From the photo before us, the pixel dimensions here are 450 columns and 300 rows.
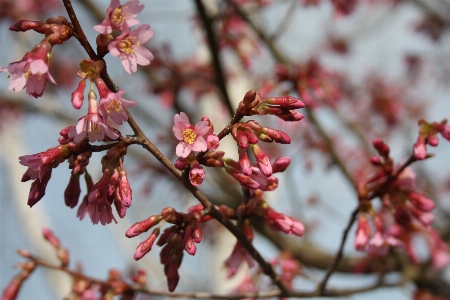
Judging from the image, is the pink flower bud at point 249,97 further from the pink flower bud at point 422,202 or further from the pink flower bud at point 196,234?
the pink flower bud at point 422,202

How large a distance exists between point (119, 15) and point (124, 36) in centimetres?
9

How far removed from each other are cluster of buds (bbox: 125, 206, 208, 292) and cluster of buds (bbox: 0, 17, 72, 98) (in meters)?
0.57

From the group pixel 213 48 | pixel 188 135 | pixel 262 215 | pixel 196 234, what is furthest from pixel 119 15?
pixel 213 48

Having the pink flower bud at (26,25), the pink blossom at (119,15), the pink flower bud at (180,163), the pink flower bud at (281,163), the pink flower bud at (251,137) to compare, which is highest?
the pink flower bud at (26,25)

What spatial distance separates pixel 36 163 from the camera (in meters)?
1.33

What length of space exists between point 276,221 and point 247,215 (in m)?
0.12

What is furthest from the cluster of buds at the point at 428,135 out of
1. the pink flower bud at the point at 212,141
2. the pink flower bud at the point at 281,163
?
the pink flower bud at the point at 212,141

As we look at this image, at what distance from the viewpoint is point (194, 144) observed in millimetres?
1375

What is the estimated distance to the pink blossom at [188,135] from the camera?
136 cm

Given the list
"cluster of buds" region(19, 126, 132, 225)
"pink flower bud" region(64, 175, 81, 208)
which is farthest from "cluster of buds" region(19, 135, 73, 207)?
"pink flower bud" region(64, 175, 81, 208)

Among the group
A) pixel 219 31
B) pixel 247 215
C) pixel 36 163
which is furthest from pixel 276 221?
pixel 219 31

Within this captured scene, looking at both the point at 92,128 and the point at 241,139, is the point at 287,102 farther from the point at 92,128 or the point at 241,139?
the point at 92,128

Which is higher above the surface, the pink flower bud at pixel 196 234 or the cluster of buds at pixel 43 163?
the cluster of buds at pixel 43 163

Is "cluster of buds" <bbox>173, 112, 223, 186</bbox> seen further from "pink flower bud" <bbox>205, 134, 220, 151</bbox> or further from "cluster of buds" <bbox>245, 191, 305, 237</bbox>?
"cluster of buds" <bbox>245, 191, 305, 237</bbox>
